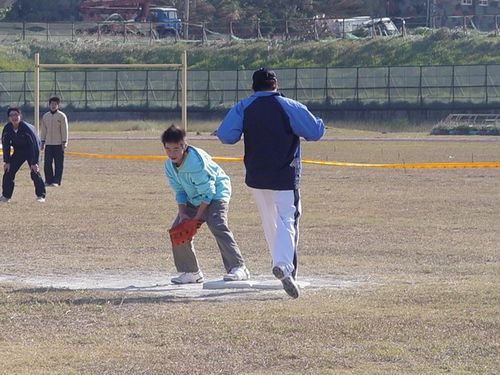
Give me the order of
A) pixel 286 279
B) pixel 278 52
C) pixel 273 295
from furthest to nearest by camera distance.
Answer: pixel 278 52 → pixel 273 295 → pixel 286 279

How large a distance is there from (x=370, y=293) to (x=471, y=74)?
49.1 m

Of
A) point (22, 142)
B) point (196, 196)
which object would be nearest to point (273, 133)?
point (196, 196)

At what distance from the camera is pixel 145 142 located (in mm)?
43031

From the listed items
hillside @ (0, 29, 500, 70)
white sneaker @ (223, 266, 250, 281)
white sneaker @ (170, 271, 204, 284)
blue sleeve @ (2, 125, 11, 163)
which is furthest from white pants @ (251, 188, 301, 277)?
hillside @ (0, 29, 500, 70)

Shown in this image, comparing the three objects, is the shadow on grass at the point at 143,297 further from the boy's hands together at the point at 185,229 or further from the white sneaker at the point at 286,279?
the boy's hands together at the point at 185,229

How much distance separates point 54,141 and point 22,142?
352 centimetres

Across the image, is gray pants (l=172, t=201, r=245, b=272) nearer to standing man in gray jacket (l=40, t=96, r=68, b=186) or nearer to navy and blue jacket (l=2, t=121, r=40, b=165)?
navy and blue jacket (l=2, t=121, r=40, b=165)

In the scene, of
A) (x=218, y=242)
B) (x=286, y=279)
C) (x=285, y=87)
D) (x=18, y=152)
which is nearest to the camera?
(x=286, y=279)

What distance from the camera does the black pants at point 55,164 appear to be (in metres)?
23.8

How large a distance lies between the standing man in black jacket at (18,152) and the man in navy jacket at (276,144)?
10554 millimetres

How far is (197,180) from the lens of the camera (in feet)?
34.9

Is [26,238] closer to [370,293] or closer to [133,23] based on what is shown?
[370,293]

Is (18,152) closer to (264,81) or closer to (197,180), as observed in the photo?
(197,180)

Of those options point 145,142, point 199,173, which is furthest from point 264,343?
point 145,142
